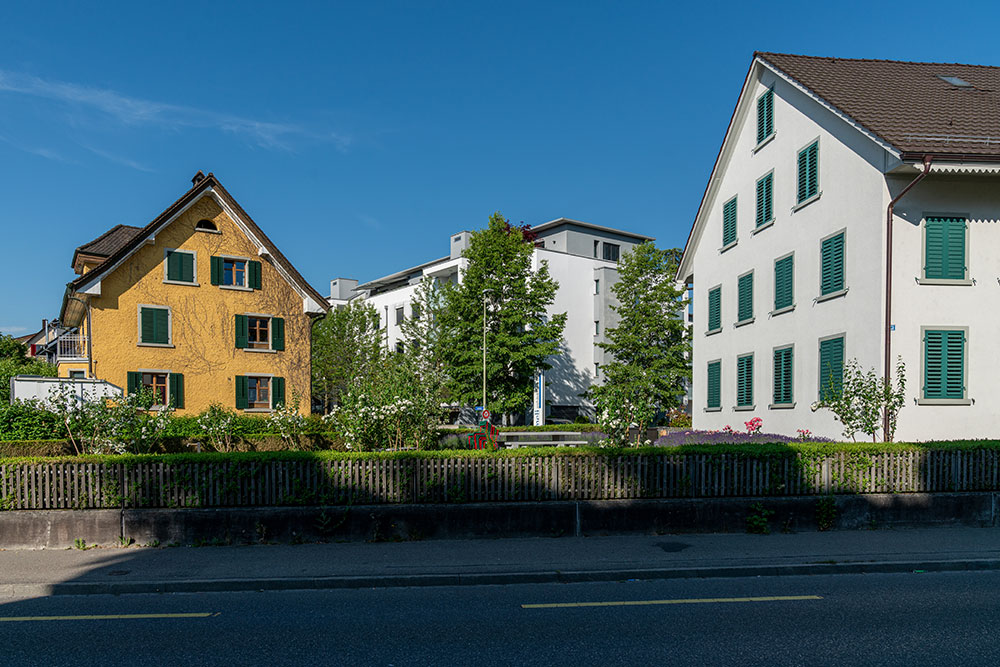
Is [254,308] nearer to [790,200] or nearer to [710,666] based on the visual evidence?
[790,200]

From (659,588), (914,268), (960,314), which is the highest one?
(914,268)

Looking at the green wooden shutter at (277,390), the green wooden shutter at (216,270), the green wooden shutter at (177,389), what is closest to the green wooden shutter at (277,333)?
the green wooden shutter at (277,390)

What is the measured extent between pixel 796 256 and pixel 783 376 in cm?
349

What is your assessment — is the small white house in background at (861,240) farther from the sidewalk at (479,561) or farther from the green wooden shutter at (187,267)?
the green wooden shutter at (187,267)

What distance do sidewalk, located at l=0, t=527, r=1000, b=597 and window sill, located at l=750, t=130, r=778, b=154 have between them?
1522 cm

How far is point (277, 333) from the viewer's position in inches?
1399

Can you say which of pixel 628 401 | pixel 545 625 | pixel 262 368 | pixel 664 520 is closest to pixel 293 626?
pixel 545 625

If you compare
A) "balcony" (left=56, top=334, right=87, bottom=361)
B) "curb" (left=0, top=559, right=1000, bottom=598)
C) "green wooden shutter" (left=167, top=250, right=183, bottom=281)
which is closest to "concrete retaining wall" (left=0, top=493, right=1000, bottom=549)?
"curb" (left=0, top=559, right=1000, bottom=598)

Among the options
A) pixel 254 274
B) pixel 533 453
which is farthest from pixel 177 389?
pixel 533 453

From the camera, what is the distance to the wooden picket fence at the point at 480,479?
35.4 feet

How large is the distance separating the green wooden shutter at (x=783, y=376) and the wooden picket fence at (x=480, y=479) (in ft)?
32.1

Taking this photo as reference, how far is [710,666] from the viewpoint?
5.74 metres

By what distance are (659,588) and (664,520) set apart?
287cm

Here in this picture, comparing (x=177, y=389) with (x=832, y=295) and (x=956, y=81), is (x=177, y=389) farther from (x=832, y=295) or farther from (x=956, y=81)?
(x=956, y=81)
